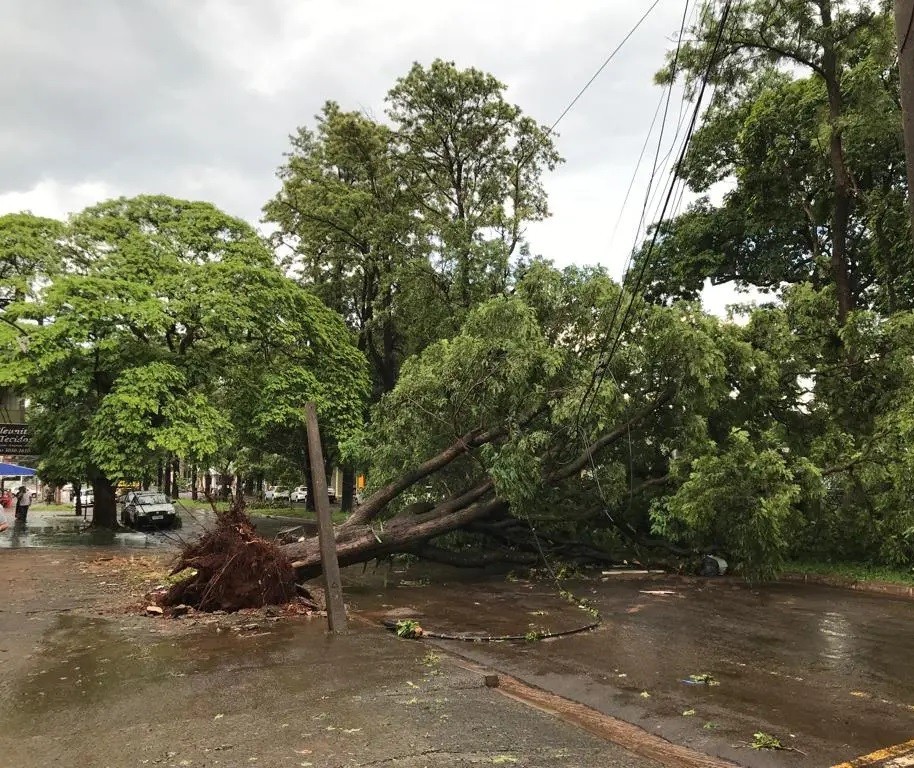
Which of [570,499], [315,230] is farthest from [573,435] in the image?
[315,230]

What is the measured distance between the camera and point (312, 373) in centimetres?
2123

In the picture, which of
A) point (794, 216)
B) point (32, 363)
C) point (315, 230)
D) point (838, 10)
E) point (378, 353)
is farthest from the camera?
point (378, 353)

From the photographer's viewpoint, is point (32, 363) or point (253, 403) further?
point (253, 403)

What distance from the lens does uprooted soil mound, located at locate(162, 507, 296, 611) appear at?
29.8 ft

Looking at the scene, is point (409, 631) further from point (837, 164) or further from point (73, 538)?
point (73, 538)

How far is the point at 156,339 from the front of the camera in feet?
70.8

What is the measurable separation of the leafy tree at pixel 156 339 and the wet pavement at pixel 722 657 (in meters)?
9.43

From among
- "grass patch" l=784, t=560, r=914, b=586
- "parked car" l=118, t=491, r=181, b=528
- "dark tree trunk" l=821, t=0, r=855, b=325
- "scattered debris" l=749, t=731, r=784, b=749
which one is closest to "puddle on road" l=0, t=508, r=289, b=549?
"parked car" l=118, t=491, r=181, b=528

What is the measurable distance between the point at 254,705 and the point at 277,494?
164 feet

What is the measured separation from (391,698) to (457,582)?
774cm

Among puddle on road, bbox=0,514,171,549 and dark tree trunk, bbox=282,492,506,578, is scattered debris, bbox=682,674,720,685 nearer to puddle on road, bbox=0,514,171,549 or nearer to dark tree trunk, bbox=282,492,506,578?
dark tree trunk, bbox=282,492,506,578

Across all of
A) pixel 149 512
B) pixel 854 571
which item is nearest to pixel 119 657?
pixel 854 571

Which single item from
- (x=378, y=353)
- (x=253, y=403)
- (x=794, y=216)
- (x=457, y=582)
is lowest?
(x=457, y=582)

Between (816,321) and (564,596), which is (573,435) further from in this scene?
(816,321)
